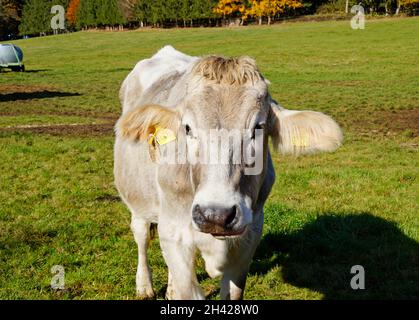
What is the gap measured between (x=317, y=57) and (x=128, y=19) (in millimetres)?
54972

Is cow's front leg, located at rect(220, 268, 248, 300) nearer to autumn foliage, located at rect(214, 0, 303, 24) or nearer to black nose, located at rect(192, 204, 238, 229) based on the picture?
black nose, located at rect(192, 204, 238, 229)

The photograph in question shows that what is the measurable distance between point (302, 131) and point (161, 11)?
270 feet

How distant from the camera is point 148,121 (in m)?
4.04

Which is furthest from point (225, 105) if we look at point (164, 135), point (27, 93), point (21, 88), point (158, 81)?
point (21, 88)

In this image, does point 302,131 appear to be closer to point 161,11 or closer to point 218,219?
point 218,219

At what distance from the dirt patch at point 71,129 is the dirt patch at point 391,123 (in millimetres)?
7143

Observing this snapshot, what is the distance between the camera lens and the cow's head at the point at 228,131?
327 cm

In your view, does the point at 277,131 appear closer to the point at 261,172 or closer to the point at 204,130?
the point at 261,172

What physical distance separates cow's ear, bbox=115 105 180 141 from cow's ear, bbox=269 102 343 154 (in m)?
0.75

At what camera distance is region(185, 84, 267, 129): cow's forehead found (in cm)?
352

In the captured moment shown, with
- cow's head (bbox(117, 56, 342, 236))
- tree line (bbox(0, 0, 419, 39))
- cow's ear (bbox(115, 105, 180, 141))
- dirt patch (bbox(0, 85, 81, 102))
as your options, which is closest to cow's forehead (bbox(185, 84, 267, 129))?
cow's head (bbox(117, 56, 342, 236))

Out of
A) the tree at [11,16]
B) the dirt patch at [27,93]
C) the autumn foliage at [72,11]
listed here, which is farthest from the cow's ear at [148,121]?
the autumn foliage at [72,11]
